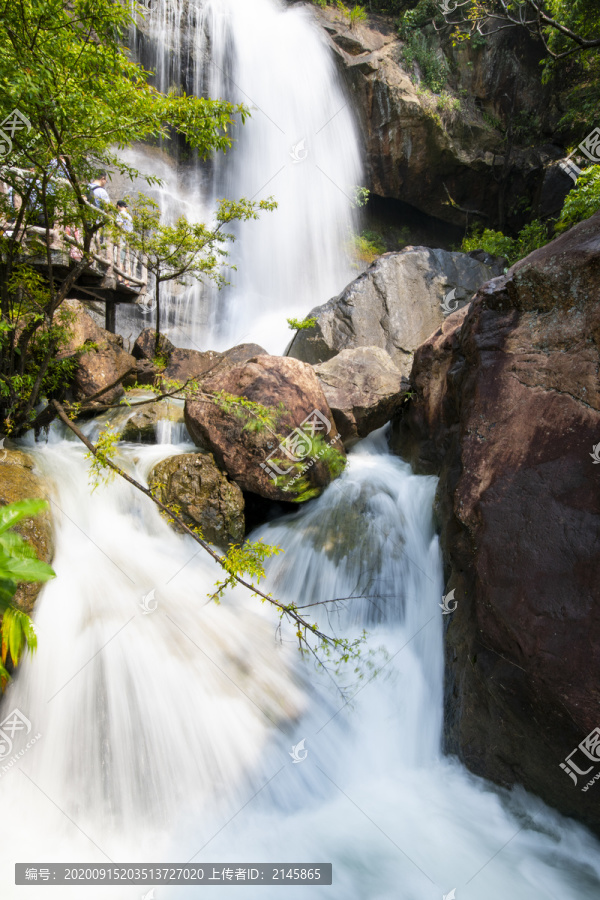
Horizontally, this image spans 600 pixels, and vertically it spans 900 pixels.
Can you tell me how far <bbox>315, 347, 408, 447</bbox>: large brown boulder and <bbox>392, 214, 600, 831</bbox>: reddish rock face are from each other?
2.73m

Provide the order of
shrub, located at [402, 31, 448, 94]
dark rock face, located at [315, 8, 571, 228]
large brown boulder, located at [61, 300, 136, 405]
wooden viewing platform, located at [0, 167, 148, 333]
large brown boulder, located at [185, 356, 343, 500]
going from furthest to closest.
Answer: shrub, located at [402, 31, 448, 94]
dark rock face, located at [315, 8, 571, 228]
large brown boulder, located at [61, 300, 136, 405]
wooden viewing platform, located at [0, 167, 148, 333]
large brown boulder, located at [185, 356, 343, 500]


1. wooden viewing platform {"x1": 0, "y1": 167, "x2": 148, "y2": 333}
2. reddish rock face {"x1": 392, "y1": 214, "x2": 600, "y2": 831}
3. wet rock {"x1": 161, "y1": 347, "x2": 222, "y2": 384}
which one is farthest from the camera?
wet rock {"x1": 161, "y1": 347, "x2": 222, "y2": 384}

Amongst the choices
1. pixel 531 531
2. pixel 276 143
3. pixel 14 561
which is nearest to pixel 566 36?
pixel 276 143

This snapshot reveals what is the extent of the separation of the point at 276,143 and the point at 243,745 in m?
17.2

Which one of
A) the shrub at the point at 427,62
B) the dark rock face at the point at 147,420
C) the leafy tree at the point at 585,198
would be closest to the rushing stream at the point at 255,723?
the dark rock face at the point at 147,420

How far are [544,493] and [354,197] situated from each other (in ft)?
50.5

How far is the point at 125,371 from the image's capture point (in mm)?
7781

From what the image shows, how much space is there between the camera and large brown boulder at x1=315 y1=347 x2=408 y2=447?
681 centimetres

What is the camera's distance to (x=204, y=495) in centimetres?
536

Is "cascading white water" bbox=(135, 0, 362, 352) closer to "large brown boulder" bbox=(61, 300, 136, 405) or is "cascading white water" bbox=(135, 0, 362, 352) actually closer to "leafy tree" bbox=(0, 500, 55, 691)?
"large brown boulder" bbox=(61, 300, 136, 405)

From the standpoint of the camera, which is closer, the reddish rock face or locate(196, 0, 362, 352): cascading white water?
the reddish rock face

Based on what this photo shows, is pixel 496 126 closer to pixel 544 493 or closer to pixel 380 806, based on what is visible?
pixel 544 493

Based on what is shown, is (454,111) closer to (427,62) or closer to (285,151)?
(427,62)

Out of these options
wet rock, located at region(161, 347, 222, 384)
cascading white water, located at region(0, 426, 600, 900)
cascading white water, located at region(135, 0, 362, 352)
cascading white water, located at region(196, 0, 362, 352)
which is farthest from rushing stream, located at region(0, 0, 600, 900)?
cascading white water, located at region(196, 0, 362, 352)
